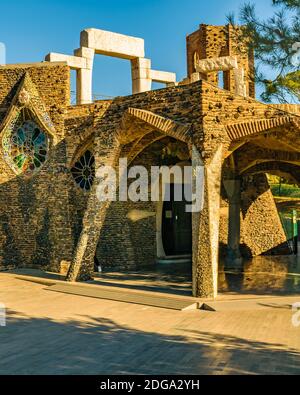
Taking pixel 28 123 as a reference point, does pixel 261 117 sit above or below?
below

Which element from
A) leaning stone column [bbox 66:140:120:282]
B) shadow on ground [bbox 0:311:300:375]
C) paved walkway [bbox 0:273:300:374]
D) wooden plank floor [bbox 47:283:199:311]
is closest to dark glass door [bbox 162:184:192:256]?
leaning stone column [bbox 66:140:120:282]

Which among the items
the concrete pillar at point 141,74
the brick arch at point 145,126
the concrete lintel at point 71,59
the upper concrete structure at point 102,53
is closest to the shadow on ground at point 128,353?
the brick arch at point 145,126

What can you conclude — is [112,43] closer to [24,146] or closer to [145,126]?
[24,146]

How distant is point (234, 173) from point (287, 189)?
1631 centimetres

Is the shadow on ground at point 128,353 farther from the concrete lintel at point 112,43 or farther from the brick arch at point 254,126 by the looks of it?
the concrete lintel at point 112,43

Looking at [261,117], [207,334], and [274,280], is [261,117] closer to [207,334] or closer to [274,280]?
[274,280]

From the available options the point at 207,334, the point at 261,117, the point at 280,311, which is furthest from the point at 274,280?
the point at 207,334

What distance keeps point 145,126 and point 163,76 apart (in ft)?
26.1

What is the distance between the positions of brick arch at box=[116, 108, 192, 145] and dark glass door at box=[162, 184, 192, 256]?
5040mm

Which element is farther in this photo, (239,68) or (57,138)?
(239,68)

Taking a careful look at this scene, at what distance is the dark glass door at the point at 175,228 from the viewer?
15828 millimetres

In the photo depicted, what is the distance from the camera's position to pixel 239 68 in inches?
615

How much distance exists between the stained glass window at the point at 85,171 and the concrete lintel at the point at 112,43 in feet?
14.4

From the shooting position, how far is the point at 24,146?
46.0 ft
